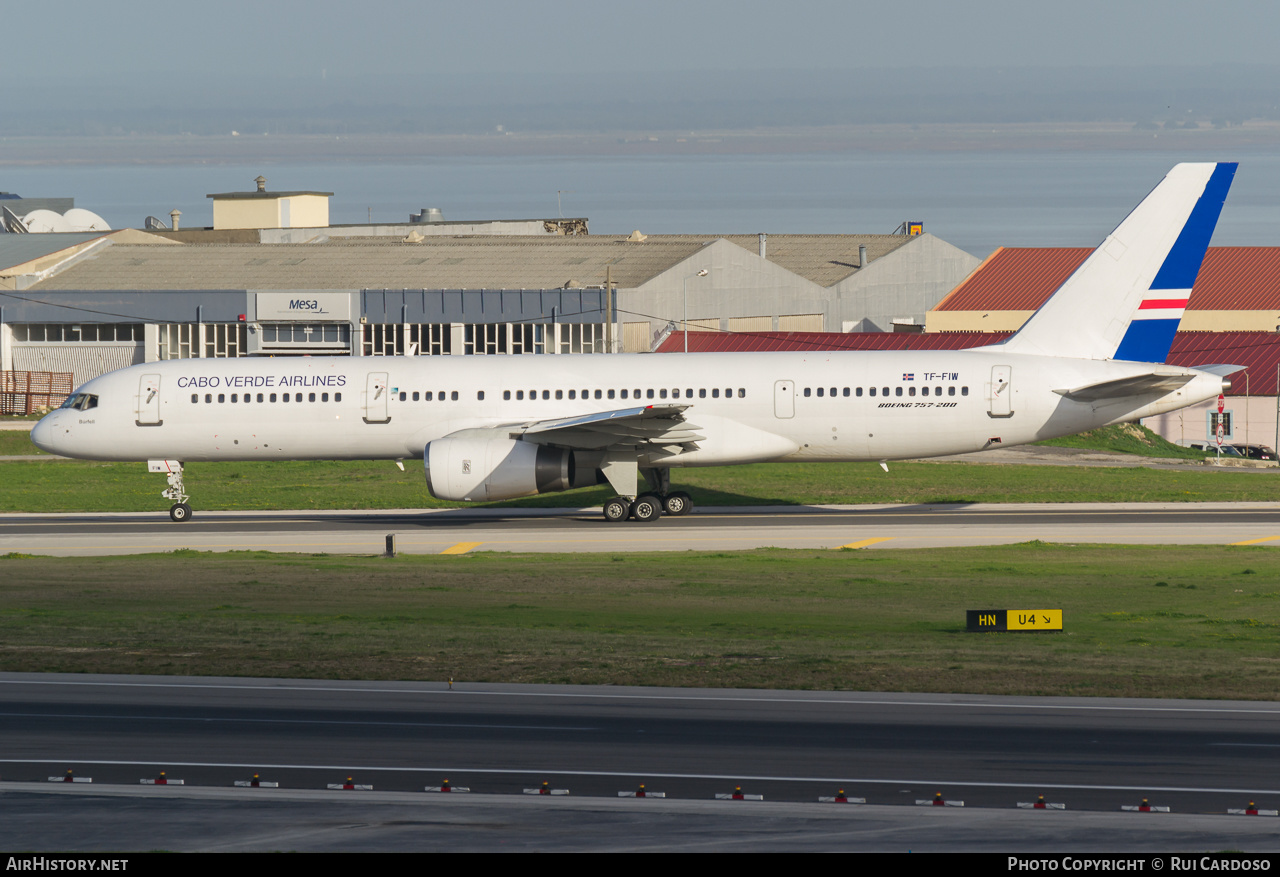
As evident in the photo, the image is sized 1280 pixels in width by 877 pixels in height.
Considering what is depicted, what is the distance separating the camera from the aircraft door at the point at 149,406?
41.3m

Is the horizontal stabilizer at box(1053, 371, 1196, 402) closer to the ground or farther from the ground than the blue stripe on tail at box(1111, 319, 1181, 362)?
closer to the ground

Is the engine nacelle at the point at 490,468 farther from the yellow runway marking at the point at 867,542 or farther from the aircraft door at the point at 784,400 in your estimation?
the yellow runway marking at the point at 867,542

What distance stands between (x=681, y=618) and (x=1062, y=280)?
87.0m

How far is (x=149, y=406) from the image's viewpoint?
136 feet

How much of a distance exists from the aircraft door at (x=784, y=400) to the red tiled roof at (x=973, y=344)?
35052 mm

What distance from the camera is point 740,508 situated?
1752 inches

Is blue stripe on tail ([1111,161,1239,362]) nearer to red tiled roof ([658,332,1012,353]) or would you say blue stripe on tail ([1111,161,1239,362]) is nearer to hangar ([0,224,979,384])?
red tiled roof ([658,332,1012,353])

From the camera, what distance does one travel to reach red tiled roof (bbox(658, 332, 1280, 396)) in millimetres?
75812

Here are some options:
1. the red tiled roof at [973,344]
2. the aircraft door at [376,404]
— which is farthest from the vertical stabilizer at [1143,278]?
the red tiled roof at [973,344]

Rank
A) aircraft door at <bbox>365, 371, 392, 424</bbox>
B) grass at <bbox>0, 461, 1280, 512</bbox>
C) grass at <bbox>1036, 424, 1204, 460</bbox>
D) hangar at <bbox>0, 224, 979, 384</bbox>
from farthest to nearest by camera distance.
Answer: hangar at <bbox>0, 224, 979, 384</bbox> → grass at <bbox>1036, 424, 1204, 460</bbox> → grass at <bbox>0, 461, 1280, 512</bbox> → aircraft door at <bbox>365, 371, 392, 424</bbox>

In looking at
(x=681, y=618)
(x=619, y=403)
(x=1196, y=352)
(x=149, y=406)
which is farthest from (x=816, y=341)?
(x=681, y=618)

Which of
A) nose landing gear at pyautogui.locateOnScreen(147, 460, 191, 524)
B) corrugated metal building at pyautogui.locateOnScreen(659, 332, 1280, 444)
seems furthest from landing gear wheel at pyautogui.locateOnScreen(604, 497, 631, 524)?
corrugated metal building at pyautogui.locateOnScreen(659, 332, 1280, 444)

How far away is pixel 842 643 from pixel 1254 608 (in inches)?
339

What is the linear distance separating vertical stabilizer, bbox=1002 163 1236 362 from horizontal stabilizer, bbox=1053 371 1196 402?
5.27 feet
